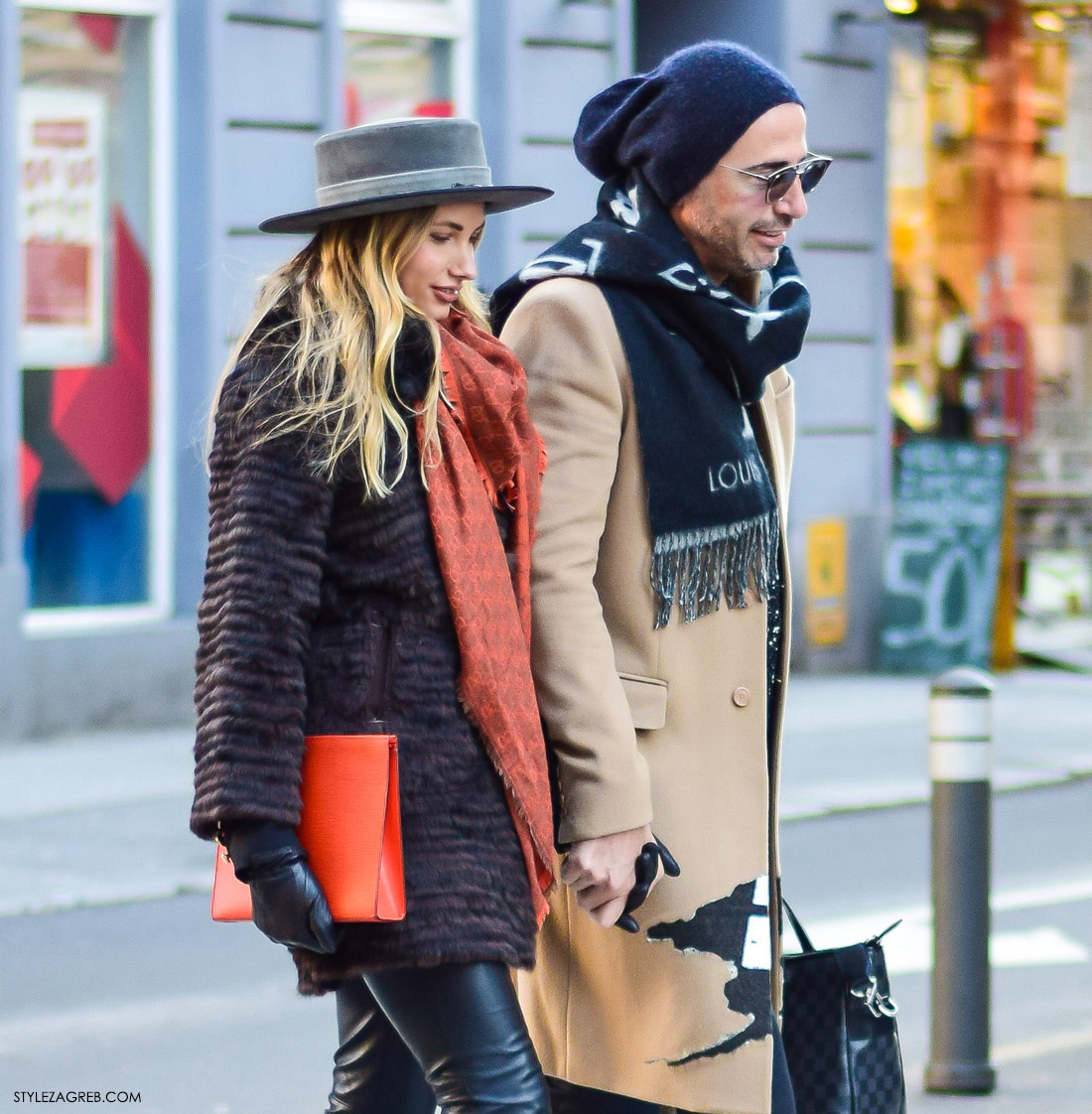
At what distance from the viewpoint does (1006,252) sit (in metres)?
15.2

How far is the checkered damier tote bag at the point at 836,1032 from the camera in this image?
3.35m

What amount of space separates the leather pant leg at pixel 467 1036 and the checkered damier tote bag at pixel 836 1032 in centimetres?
65

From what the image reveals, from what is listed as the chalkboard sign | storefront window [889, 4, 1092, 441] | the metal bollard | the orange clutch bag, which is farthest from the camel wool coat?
storefront window [889, 4, 1092, 441]

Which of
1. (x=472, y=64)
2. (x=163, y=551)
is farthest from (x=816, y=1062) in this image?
(x=472, y=64)

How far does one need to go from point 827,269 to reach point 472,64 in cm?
257

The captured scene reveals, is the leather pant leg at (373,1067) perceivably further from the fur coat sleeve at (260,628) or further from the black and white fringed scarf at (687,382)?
the black and white fringed scarf at (687,382)

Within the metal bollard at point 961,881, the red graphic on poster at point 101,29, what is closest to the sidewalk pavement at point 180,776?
the metal bollard at point 961,881

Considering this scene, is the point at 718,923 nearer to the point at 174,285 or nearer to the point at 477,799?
the point at 477,799

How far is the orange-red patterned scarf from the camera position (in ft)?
9.20

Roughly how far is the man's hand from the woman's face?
745mm

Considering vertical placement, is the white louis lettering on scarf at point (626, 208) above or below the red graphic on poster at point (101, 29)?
below

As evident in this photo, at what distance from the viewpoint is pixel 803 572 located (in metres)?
12.3

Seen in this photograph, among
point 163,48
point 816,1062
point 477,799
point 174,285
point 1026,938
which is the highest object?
point 163,48

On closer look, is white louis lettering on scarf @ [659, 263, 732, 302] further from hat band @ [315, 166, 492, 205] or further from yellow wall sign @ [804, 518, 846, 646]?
yellow wall sign @ [804, 518, 846, 646]
